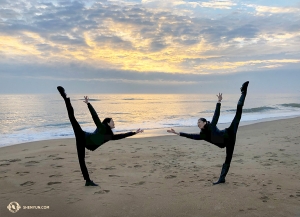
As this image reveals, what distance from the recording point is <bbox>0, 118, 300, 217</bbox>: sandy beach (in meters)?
4.67

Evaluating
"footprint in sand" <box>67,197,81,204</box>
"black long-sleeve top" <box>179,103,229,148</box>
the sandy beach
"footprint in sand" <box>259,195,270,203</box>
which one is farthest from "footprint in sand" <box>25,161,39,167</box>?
"footprint in sand" <box>259,195,270,203</box>

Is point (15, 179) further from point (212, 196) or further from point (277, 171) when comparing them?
point (277, 171)

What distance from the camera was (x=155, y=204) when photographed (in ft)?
16.0

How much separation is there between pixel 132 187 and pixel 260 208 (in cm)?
269

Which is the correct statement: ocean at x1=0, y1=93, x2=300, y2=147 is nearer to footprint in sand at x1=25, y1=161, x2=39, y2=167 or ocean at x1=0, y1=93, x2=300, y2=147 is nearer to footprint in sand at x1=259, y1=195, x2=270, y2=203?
footprint in sand at x1=25, y1=161, x2=39, y2=167

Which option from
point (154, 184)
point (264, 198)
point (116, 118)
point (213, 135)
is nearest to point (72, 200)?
point (154, 184)

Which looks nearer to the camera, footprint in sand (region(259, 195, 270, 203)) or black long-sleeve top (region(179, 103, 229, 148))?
footprint in sand (region(259, 195, 270, 203))

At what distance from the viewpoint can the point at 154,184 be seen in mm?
6047

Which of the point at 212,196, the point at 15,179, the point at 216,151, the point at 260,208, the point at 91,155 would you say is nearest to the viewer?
the point at 260,208

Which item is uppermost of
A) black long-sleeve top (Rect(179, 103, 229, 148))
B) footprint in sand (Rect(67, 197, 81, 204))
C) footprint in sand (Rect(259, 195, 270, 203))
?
black long-sleeve top (Rect(179, 103, 229, 148))

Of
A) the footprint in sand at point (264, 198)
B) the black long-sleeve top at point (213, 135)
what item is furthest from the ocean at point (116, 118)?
the footprint in sand at point (264, 198)

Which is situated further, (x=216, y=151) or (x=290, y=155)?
(x=216, y=151)

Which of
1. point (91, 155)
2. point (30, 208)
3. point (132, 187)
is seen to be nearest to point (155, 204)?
point (132, 187)

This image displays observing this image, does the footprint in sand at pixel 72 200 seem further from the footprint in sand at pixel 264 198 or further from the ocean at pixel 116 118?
the ocean at pixel 116 118
